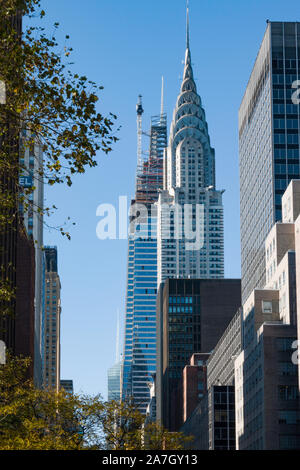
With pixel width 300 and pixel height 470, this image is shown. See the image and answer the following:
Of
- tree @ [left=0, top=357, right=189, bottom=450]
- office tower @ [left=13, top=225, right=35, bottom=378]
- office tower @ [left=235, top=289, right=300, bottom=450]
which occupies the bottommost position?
tree @ [left=0, top=357, right=189, bottom=450]

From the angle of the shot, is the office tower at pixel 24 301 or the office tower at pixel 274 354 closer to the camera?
the office tower at pixel 274 354

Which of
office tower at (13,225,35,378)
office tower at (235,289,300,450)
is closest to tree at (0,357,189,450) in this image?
office tower at (235,289,300,450)

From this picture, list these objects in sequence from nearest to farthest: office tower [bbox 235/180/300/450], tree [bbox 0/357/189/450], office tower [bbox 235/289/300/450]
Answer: tree [bbox 0/357/189/450]
office tower [bbox 235/289/300/450]
office tower [bbox 235/180/300/450]

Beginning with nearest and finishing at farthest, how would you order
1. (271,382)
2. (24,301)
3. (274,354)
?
(271,382), (274,354), (24,301)

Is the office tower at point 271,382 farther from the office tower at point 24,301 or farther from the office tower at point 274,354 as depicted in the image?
the office tower at point 24,301

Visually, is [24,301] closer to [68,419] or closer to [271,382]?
[271,382]

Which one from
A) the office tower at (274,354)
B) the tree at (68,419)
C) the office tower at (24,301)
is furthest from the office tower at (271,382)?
the tree at (68,419)

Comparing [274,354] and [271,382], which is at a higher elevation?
[274,354]

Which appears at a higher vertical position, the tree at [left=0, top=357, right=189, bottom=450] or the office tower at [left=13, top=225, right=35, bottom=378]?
the office tower at [left=13, top=225, right=35, bottom=378]

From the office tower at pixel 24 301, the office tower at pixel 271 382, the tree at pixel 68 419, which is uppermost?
the office tower at pixel 24 301

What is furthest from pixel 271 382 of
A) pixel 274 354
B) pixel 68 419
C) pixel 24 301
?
pixel 68 419

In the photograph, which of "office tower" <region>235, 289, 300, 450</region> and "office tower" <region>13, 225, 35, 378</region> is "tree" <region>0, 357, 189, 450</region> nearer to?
"office tower" <region>235, 289, 300, 450</region>
